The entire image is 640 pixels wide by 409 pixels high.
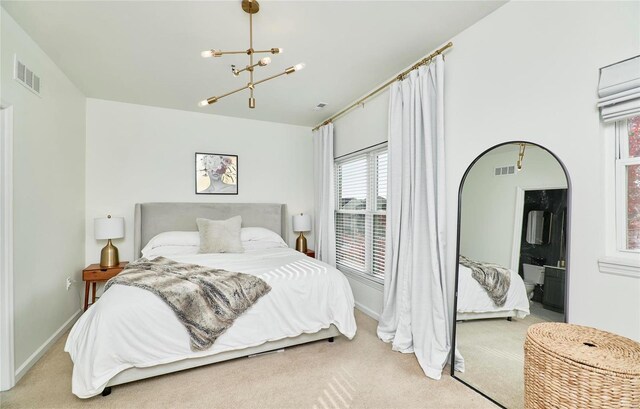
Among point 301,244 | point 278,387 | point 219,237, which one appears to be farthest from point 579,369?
point 301,244

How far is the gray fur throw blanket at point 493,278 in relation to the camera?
6.59 ft

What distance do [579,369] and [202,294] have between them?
2188 mm

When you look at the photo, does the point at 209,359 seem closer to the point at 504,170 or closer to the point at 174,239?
the point at 174,239

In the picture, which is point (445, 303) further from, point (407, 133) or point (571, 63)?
point (571, 63)

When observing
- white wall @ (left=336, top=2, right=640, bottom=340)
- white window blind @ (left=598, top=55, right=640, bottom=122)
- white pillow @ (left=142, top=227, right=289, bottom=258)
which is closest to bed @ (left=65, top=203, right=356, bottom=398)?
white pillow @ (left=142, top=227, right=289, bottom=258)

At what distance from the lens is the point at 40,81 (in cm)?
254

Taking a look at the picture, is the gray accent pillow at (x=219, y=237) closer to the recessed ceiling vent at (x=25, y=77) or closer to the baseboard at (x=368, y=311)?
the baseboard at (x=368, y=311)

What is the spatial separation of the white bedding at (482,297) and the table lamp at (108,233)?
3605mm

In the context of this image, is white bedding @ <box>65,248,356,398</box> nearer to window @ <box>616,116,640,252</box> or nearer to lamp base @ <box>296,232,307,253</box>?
lamp base @ <box>296,232,307,253</box>

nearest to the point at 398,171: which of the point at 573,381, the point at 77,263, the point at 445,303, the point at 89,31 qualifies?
the point at 445,303

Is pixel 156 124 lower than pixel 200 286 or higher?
higher

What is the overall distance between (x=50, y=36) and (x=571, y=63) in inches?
143

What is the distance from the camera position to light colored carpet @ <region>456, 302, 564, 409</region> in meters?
1.83

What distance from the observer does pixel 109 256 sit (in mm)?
3467
